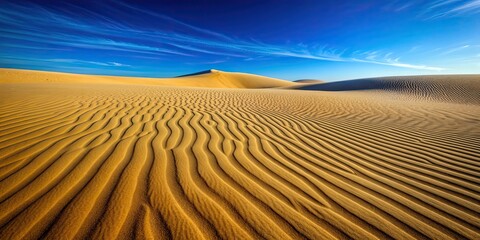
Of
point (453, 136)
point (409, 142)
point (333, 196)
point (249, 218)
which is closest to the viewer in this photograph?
Answer: point (249, 218)

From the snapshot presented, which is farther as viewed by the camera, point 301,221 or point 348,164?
point 348,164

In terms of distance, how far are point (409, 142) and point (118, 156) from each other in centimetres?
464

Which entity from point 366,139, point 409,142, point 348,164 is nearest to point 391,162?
point 348,164

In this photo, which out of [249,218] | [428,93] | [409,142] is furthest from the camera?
[428,93]

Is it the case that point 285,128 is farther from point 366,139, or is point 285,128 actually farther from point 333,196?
point 333,196

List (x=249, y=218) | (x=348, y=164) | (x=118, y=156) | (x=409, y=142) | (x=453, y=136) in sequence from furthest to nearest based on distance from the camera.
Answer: (x=453, y=136) → (x=409, y=142) → (x=348, y=164) → (x=118, y=156) → (x=249, y=218)

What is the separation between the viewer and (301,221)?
1.56 meters

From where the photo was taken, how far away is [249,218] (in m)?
1.56

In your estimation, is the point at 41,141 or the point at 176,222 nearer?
the point at 176,222

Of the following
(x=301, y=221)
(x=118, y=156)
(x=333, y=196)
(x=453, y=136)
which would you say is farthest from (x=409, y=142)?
(x=118, y=156)

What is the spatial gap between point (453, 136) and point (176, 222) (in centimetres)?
554

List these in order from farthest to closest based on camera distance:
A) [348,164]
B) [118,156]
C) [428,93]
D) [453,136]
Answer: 1. [428,93]
2. [453,136]
3. [348,164]
4. [118,156]

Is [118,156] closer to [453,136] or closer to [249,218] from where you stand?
[249,218]

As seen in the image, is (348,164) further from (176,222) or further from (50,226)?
(50,226)
